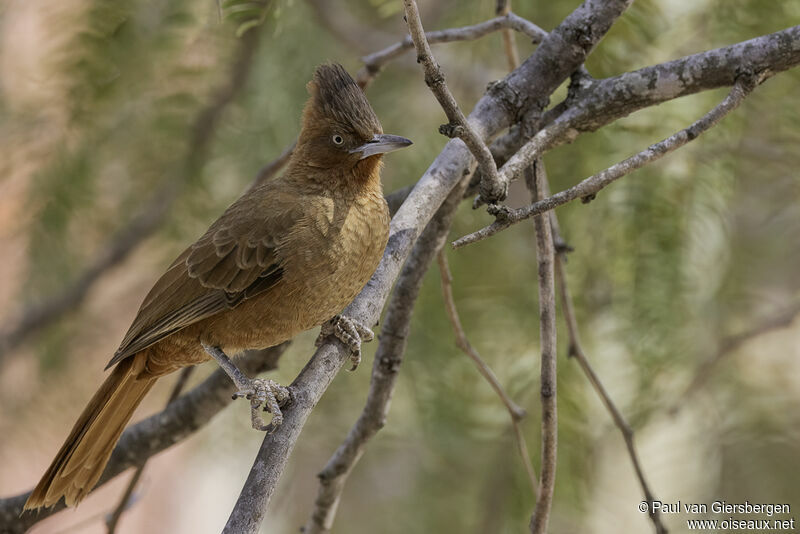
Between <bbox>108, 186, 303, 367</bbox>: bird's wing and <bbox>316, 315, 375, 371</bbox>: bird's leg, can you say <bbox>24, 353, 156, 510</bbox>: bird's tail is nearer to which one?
<bbox>108, 186, 303, 367</bbox>: bird's wing

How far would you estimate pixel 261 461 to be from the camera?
2.16 metres

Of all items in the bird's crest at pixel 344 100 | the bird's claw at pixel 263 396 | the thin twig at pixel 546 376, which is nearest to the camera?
the thin twig at pixel 546 376

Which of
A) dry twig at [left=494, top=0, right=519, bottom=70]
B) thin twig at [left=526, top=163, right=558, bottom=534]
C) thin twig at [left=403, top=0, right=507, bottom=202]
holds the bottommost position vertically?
thin twig at [left=526, top=163, right=558, bottom=534]

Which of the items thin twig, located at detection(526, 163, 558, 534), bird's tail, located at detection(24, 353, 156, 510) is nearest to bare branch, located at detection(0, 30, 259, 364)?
bird's tail, located at detection(24, 353, 156, 510)

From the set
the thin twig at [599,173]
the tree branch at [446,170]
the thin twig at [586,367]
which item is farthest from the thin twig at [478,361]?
the thin twig at [599,173]

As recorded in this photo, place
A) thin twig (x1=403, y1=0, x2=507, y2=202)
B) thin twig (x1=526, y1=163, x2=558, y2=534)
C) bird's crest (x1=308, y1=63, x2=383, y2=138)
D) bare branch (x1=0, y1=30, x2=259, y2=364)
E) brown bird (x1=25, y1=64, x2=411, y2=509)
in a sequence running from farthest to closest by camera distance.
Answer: bare branch (x1=0, y1=30, x2=259, y2=364) → bird's crest (x1=308, y1=63, x2=383, y2=138) → brown bird (x1=25, y1=64, x2=411, y2=509) → thin twig (x1=526, y1=163, x2=558, y2=534) → thin twig (x1=403, y1=0, x2=507, y2=202)

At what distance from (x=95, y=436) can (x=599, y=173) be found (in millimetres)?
2178

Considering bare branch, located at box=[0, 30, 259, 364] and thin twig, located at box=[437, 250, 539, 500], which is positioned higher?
bare branch, located at box=[0, 30, 259, 364]

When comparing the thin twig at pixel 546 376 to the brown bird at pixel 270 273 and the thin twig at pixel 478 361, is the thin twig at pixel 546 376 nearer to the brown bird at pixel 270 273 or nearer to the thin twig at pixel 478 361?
the thin twig at pixel 478 361

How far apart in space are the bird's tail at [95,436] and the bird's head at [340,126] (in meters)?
1.06

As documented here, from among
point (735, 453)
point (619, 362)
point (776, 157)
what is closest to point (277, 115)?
point (619, 362)

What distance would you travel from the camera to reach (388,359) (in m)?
3.12

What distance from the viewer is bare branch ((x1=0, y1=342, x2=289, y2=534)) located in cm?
337

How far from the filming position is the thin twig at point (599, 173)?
2164 millimetres
